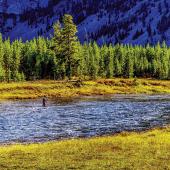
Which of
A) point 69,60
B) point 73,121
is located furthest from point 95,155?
point 69,60

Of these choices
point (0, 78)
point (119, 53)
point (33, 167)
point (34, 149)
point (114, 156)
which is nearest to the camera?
point (33, 167)

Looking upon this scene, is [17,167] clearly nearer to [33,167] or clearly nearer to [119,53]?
[33,167]

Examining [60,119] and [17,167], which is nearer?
[17,167]

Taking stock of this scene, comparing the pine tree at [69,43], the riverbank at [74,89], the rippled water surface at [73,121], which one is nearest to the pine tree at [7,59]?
the pine tree at [69,43]

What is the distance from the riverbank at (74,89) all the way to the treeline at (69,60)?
1302 centimetres

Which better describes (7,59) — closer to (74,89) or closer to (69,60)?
(69,60)

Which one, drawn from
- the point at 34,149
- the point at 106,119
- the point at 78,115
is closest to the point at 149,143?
the point at 34,149

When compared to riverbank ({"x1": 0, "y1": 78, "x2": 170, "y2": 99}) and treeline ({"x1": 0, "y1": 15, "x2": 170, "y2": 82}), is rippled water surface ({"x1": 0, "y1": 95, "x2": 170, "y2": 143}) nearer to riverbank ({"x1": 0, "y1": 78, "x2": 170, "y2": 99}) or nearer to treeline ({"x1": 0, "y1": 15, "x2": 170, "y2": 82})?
riverbank ({"x1": 0, "y1": 78, "x2": 170, "y2": 99})

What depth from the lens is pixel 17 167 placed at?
92.7ft

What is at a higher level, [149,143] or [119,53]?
[119,53]

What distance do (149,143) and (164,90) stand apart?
9816cm

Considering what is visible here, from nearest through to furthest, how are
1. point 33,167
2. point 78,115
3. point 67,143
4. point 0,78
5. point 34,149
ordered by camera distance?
point 33,167
point 34,149
point 67,143
point 78,115
point 0,78

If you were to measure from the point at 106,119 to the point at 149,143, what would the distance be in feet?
86.6

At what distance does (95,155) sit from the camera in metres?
31.2
